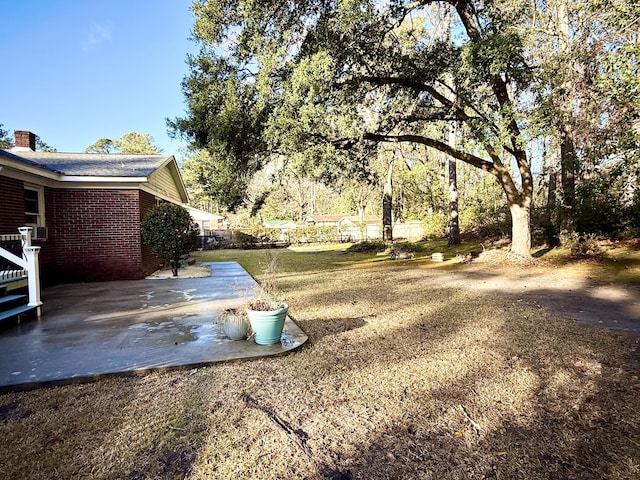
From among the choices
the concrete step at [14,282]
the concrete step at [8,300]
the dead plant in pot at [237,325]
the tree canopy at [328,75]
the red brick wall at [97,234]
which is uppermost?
the tree canopy at [328,75]

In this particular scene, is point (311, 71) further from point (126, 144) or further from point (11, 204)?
point (126, 144)

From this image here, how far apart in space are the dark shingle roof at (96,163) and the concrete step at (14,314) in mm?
4348

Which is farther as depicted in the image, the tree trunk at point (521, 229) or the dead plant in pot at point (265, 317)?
the tree trunk at point (521, 229)

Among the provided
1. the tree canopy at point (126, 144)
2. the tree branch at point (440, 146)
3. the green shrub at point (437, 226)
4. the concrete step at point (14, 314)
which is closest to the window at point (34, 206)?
the concrete step at point (14, 314)

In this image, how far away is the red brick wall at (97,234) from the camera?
896cm

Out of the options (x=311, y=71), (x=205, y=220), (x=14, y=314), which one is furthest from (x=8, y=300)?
(x=205, y=220)

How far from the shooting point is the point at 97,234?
9180mm

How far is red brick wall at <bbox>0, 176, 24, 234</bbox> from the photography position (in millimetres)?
7016

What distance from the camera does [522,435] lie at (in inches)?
94.7

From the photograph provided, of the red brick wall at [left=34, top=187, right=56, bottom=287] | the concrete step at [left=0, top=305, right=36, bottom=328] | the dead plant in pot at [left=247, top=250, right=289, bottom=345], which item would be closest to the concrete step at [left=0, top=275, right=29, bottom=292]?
the concrete step at [left=0, top=305, right=36, bottom=328]

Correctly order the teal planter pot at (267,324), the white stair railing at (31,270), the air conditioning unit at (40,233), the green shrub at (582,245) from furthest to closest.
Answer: the green shrub at (582,245) < the air conditioning unit at (40,233) < the white stair railing at (31,270) < the teal planter pot at (267,324)

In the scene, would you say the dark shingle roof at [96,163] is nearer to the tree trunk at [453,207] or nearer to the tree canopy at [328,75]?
the tree canopy at [328,75]

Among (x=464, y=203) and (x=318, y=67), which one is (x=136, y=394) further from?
(x=464, y=203)

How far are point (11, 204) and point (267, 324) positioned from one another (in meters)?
6.92
